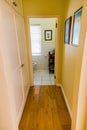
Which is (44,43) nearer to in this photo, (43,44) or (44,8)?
(43,44)

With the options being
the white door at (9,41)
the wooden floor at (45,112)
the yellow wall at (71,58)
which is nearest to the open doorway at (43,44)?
the wooden floor at (45,112)

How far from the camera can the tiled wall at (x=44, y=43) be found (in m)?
4.34

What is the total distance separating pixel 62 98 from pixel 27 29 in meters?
2.06

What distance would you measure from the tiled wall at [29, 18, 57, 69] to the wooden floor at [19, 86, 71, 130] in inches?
80.7

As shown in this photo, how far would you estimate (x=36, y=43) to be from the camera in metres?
4.67

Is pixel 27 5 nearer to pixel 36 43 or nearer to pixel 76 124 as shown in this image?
pixel 36 43

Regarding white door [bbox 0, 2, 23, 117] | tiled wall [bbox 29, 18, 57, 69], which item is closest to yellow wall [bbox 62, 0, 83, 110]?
white door [bbox 0, 2, 23, 117]

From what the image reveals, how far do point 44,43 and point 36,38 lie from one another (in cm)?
43

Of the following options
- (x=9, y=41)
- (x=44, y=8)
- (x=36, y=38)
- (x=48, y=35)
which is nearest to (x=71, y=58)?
(x=9, y=41)

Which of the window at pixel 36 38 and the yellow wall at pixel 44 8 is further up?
the yellow wall at pixel 44 8

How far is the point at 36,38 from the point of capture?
460cm

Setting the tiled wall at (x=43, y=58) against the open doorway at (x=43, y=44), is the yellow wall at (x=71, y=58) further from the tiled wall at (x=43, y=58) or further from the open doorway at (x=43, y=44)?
the tiled wall at (x=43, y=58)

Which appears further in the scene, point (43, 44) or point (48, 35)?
point (43, 44)

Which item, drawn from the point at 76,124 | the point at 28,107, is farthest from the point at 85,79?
the point at 28,107
